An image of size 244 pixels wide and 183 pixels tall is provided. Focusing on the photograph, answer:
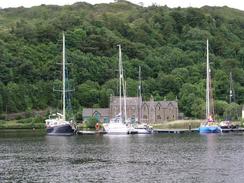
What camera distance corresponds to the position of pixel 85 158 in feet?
194

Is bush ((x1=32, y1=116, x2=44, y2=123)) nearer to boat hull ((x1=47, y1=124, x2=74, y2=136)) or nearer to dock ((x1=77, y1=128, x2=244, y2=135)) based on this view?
dock ((x1=77, y1=128, x2=244, y2=135))

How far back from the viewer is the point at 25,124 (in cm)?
13862

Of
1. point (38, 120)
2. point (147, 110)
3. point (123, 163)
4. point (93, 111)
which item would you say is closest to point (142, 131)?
point (147, 110)

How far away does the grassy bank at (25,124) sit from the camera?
13662 cm

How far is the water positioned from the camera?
43.6 metres

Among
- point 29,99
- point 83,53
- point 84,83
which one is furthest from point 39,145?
point 83,53

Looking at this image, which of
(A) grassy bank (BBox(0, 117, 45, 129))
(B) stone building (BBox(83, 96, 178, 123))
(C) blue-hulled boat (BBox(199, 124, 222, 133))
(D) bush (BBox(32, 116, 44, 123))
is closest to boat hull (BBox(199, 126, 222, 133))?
(C) blue-hulled boat (BBox(199, 124, 222, 133))

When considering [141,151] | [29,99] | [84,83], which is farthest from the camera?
[84,83]

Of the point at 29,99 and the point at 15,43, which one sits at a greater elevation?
the point at 15,43

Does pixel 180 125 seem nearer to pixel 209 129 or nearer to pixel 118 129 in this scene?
pixel 209 129

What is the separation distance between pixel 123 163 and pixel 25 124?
88066 mm

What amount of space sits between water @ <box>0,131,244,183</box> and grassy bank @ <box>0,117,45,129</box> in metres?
60.7

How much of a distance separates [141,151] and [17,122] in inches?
3206

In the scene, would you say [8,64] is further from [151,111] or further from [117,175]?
[117,175]
